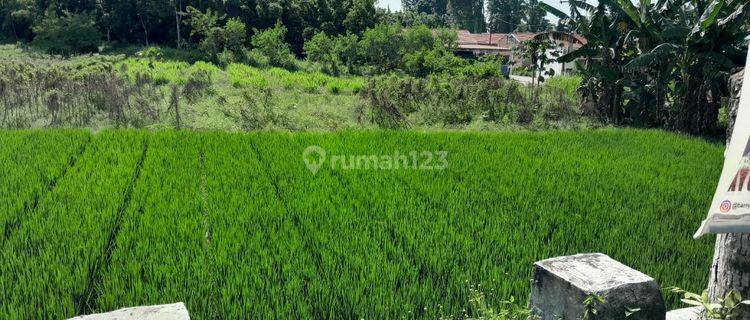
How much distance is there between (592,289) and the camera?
221 centimetres

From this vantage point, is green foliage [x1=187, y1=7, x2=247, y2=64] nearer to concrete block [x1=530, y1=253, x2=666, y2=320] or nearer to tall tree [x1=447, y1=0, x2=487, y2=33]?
concrete block [x1=530, y1=253, x2=666, y2=320]

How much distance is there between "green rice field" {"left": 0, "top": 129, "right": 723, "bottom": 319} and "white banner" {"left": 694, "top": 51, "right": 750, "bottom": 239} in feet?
4.45

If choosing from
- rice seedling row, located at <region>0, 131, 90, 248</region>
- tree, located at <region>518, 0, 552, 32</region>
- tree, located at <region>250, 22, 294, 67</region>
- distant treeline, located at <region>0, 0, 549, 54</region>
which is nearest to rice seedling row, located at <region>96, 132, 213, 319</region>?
rice seedling row, located at <region>0, 131, 90, 248</region>

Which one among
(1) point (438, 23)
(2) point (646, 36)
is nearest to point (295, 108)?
(2) point (646, 36)

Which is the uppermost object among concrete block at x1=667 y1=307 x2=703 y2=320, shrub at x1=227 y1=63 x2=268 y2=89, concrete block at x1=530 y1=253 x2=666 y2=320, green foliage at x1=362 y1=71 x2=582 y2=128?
shrub at x1=227 y1=63 x2=268 y2=89

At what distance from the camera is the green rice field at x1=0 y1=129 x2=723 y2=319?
9.29 feet

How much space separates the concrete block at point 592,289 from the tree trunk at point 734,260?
329 mm

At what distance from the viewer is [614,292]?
2.21 metres

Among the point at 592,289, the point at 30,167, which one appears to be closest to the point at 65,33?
the point at 30,167

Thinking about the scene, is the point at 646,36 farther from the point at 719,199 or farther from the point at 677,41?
the point at 719,199

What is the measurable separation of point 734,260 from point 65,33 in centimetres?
2991

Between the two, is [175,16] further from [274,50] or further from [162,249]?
[162,249]

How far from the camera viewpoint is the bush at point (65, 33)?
2569cm

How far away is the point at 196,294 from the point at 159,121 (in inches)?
309
